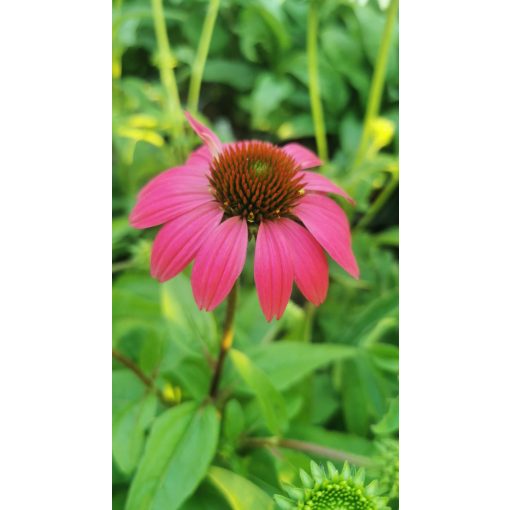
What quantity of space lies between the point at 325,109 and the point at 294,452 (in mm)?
538

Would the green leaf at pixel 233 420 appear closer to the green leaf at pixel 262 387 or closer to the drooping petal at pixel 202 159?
the green leaf at pixel 262 387

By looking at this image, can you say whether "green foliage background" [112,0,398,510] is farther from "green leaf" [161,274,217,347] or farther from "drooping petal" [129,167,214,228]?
"drooping petal" [129,167,214,228]

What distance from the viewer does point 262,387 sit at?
0.73 metres

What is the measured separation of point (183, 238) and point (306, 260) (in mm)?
125

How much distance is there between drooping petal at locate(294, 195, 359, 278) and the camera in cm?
63

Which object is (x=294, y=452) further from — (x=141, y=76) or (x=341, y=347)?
(x=141, y=76)

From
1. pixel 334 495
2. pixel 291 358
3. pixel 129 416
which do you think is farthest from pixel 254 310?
pixel 334 495

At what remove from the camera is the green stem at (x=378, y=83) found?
2.87 feet

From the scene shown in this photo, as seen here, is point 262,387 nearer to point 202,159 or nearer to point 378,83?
point 202,159

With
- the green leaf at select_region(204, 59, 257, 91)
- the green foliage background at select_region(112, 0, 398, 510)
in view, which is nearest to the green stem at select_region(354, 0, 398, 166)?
the green foliage background at select_region(112, 0, 398, 510)

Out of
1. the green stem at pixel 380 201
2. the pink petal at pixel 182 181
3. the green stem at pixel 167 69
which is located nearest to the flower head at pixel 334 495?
the pink petal at pixel 182 181

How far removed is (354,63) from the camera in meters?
0.96

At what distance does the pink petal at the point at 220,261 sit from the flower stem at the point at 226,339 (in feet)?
0.13
